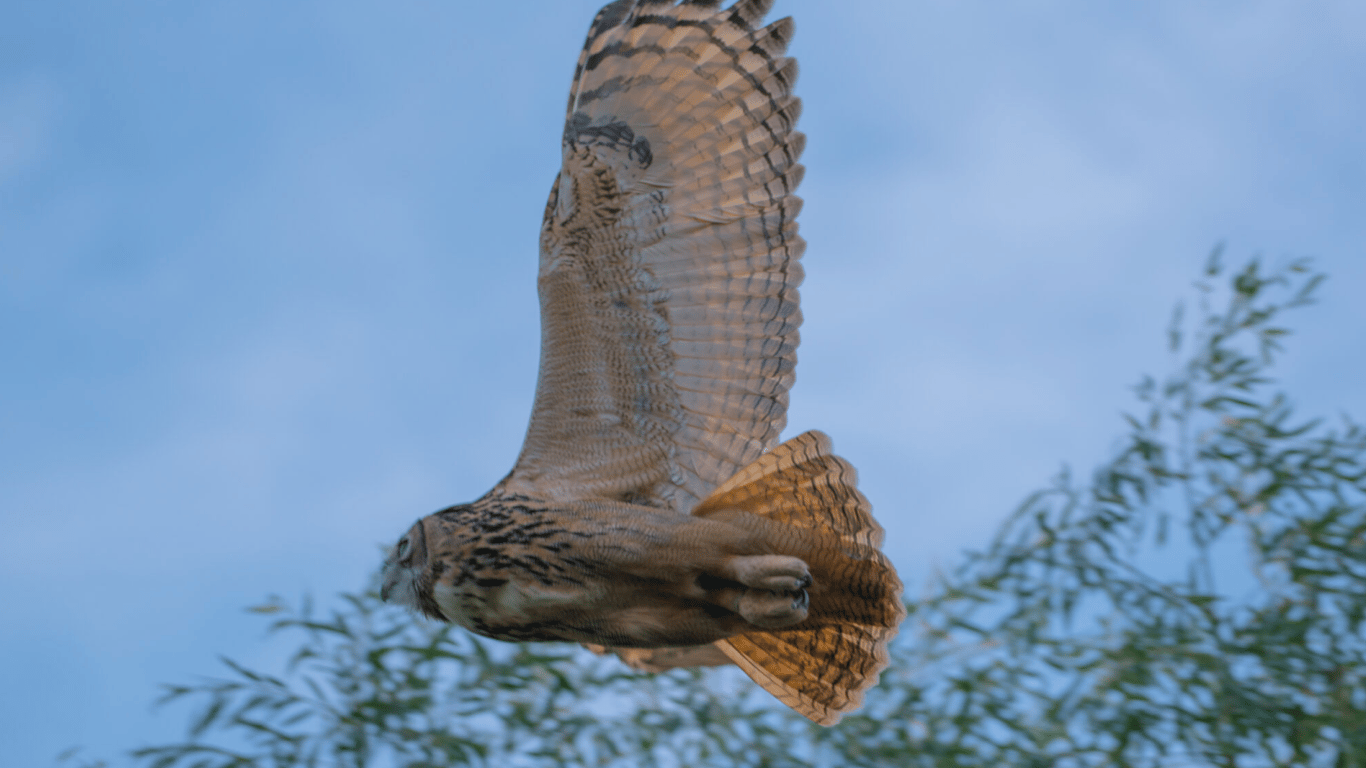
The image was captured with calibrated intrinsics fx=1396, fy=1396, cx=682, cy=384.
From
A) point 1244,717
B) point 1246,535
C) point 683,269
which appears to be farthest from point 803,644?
point 1246,535

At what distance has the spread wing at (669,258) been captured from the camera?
3918mm

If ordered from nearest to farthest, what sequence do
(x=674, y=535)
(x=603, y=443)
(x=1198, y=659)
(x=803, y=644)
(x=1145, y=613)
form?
1. (x=674, y=535)
2. (x=803, y=644)
3. (x=603, y=443)
4. (x=1198, y=659)
5. (x=1145, y=613)

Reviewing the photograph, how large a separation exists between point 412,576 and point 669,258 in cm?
123

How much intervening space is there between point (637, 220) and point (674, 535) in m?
1.06

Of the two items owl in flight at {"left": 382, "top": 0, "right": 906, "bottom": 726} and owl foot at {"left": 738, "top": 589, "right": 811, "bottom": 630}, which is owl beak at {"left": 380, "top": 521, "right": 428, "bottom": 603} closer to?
owl in flight at {"left": 382, "top": 0, "right": 906, "bottom": 726}

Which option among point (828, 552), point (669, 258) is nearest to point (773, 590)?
point (828, 552)

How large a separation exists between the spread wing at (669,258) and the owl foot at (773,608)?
0.74 m

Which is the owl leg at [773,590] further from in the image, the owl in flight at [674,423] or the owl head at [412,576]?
the owl head at [412,576]

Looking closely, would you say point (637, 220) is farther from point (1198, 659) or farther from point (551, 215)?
point (1198, 659)

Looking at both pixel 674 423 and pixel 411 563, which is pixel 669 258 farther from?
pixel 411 563

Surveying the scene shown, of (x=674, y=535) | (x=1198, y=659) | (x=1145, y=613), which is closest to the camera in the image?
(x=674, y=535)

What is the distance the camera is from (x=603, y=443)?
3.91 metres

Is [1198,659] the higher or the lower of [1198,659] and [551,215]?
the lower

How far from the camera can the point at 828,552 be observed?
3.39 m
